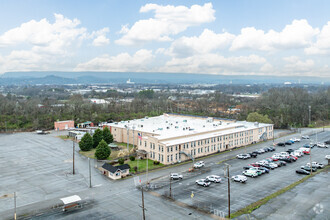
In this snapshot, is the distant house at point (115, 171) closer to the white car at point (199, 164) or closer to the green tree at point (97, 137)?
the white car at point (199, 164)

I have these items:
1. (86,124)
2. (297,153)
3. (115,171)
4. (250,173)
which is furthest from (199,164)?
(86,124)

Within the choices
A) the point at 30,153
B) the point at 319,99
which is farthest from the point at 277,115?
the point at 30,153

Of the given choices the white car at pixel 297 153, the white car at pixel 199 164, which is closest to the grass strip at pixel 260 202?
the white car at pixel 199 164

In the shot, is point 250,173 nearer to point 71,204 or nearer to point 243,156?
point 243,156

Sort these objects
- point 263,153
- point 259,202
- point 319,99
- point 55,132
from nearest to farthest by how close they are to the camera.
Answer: point 259,202, point 263,153, point 55,132, point 319,99

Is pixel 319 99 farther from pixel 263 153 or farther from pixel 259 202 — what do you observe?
pixel 259 202

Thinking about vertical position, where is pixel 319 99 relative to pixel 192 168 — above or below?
above

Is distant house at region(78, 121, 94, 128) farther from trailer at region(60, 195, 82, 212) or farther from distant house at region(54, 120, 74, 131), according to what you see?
trailer at region(60, 195, 82, 212)
